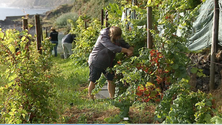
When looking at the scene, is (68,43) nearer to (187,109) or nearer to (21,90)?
(21,90)

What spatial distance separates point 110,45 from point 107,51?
300mm

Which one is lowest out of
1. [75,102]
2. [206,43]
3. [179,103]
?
[75,102]

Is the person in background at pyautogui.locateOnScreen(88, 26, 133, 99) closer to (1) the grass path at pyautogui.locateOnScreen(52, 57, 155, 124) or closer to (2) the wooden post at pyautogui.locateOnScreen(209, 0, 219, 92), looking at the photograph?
(1) the grass path at pyautogui.locateOnScreen(52, 57, 155, 124)

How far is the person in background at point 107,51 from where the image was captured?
19.0 feet

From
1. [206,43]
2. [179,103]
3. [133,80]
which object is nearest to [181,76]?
[179,103]

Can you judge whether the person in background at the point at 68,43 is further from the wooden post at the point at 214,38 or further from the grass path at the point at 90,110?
the wooden post at the point at 214,38

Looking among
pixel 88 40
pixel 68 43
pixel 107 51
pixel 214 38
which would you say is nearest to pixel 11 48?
pixel 107 51

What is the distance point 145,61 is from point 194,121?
120cm

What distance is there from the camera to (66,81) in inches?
333

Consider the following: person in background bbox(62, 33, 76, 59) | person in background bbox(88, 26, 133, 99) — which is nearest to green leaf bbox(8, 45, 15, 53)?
person in background bbox(88, 26, 133, 99)

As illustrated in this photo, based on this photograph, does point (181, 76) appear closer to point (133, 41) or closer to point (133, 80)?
point (133, 80)

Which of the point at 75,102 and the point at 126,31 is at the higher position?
the point at 126,31

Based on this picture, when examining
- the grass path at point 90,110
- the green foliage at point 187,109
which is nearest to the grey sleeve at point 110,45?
the grass path at point 90,110

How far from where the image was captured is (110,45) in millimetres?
5828
